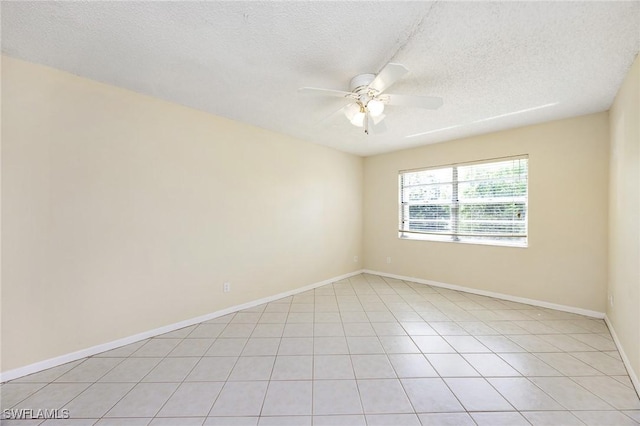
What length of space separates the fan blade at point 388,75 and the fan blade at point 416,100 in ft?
0.54

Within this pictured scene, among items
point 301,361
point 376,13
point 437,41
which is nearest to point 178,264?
point 301,361

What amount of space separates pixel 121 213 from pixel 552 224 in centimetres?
498

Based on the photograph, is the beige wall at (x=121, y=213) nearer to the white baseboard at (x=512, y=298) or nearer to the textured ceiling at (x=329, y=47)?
the textured ceiling at (x=329, y=47)

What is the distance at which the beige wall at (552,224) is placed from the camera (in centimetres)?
290

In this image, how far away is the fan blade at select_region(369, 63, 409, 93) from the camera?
5.08 feet

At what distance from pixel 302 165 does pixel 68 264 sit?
2.92 meters

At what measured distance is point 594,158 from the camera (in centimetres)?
291

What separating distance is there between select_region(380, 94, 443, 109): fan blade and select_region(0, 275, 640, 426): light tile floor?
82.8 inches

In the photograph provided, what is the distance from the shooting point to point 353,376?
73.8 inches

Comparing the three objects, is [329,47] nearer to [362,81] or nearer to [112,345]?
[362,81]

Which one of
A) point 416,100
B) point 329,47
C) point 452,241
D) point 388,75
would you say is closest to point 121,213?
point 329,47

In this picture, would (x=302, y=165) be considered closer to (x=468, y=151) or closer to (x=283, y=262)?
(x=283, y=262)

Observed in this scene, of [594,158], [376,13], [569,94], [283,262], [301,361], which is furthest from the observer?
[283,262]

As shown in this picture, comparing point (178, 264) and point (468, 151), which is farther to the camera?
point (468, 151)
